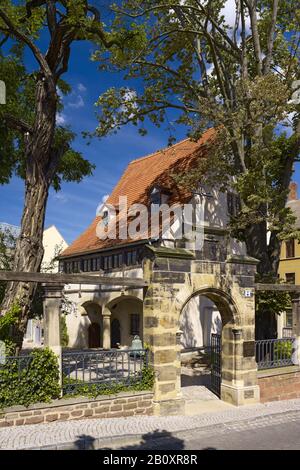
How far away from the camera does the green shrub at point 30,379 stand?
28.6 feet

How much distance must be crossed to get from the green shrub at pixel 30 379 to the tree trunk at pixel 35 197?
7.76ft

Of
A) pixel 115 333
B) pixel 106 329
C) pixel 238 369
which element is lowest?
pixel 115 333

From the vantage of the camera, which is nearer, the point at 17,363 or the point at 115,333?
the point at 17,363

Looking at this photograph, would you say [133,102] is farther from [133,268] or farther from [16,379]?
[16,379]

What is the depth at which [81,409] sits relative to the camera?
30.8ft

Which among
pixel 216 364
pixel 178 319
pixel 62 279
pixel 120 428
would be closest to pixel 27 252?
pixel 62 279

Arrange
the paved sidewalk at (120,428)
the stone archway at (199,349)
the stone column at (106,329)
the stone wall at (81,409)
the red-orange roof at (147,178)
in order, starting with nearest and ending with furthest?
the paved sidewalk at (120,428)
the stone wall at (81,409)
the stone archway at (199,349)
the red-orange roof at (147,178)
the stone column at (106,329)

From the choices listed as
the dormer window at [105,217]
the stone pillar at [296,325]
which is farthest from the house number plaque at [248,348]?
the dormer window at [105,217]

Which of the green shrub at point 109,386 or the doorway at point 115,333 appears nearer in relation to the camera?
the green shrub at point 109,386

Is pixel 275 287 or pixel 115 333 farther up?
pixel 275 287

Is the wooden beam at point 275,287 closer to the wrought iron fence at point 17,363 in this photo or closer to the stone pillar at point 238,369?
the stone pillar at point 238,369

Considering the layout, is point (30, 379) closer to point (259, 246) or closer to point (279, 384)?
point (279, 384)

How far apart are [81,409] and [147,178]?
15.5 metres
